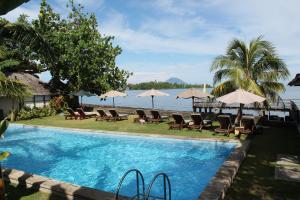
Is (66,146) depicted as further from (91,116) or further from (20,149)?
(91,116)

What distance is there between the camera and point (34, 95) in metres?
27.6

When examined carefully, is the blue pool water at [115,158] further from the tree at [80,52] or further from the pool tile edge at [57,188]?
the tree at [80,52]

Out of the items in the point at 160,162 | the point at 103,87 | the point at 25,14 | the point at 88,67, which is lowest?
the point at 160,162

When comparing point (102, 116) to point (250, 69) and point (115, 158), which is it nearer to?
point (115, 158)

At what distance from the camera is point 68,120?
22.7m

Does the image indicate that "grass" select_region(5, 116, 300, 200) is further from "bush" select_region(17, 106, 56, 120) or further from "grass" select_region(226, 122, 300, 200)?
"bush" select_region(17, 106, 56, 120)

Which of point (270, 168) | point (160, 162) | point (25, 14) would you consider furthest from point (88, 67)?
point (270, 168)

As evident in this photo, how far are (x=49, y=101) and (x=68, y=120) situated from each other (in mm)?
7548

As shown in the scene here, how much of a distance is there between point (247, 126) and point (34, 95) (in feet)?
68.8

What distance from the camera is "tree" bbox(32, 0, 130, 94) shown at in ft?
88.4

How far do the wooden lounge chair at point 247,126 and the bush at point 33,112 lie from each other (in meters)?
18.1

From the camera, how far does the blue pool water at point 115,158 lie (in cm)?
1009

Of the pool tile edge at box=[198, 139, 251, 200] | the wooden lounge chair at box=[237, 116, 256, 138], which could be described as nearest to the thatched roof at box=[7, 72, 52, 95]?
the wooden lounge chair at box=[237, 116, 256, 138]

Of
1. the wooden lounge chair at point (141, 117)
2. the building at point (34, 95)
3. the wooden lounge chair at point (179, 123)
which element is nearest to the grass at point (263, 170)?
the wooden lounge chair at point (179, 123)
